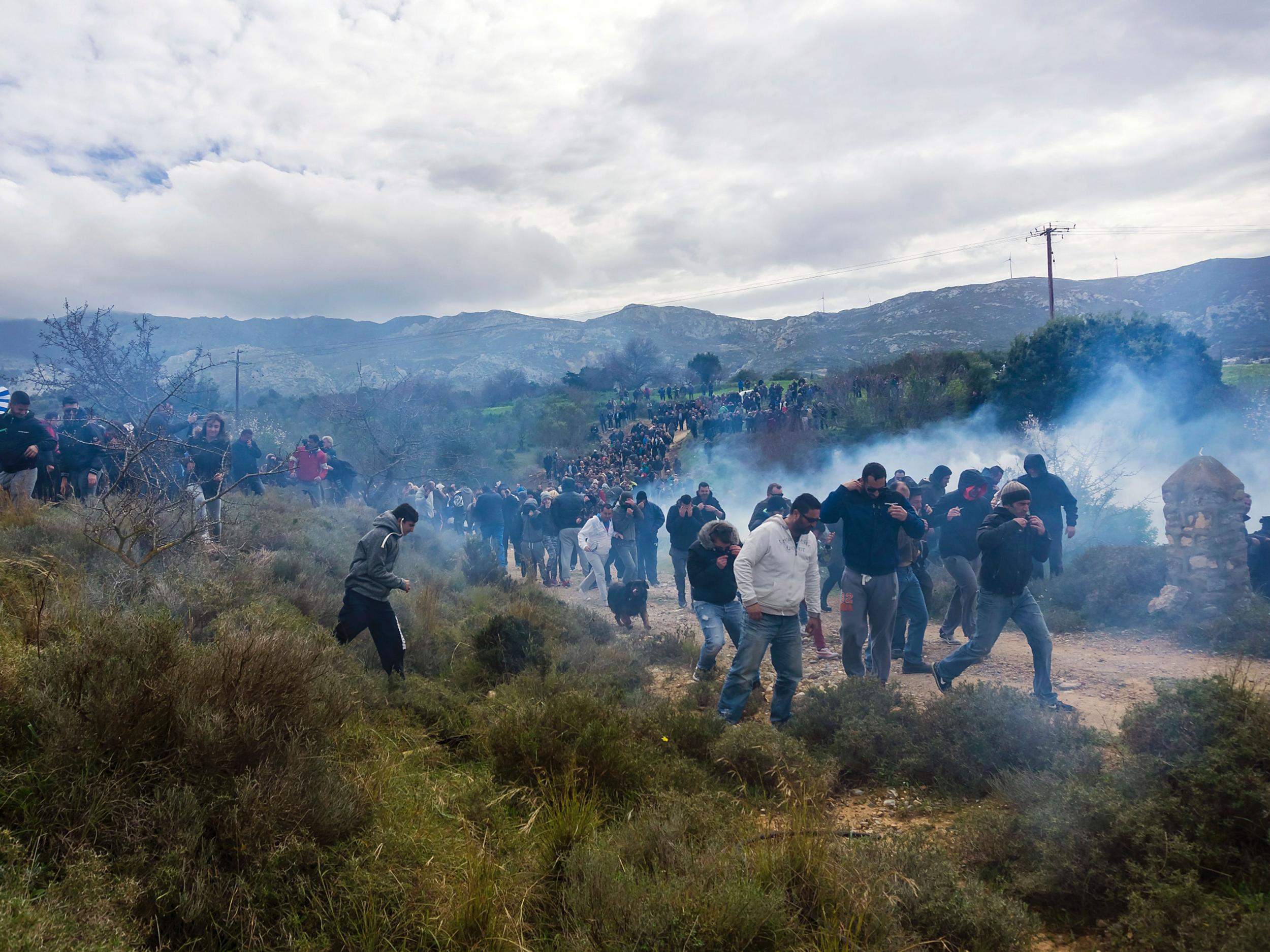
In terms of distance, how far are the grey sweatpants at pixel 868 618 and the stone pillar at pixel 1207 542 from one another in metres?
4.73

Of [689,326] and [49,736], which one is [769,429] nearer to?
[49,736]

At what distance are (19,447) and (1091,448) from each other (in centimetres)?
2330

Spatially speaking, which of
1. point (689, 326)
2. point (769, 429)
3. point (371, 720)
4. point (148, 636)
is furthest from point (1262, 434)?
point (689, 326)

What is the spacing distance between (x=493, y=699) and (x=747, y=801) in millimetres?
2063

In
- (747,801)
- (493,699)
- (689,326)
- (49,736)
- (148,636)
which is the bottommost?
(747,801)

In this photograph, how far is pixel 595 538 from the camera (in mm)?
13086

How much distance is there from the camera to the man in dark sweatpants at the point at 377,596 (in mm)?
6375

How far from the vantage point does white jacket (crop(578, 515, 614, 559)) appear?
13.0 metres

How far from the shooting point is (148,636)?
12.2ft

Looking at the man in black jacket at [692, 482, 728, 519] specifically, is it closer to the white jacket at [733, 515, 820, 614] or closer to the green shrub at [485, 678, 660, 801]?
the white jacket at [733, 515, 820, 614]

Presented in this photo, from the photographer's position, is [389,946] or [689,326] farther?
[689,326]

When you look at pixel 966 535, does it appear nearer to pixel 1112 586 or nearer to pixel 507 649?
pixel 1112 586

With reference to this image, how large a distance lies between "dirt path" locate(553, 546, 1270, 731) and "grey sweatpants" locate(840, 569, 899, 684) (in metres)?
0.29

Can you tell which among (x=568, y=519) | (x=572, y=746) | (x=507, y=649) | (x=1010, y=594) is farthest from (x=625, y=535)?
(x=572, y=746)
